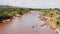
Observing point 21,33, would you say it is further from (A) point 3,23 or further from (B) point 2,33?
(A) point 3,23

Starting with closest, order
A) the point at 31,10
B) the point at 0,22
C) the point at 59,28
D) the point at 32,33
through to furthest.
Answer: the point at 32,33 → the point at 59,28 → the point at 0,22 → the point at 31,10

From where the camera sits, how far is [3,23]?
45.5ft

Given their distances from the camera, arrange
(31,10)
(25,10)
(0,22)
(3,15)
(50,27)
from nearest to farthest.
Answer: (50,27) → (0,22) → (3,15) → (25,10) → (31,10)

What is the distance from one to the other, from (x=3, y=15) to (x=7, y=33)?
422 centimetres

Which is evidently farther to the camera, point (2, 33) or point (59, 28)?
point (59, 28)

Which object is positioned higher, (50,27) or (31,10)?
(50,27)

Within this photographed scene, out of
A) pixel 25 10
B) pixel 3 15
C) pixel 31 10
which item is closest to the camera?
pixel 3 15

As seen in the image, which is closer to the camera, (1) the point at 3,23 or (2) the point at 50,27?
(2) the point at 50,27

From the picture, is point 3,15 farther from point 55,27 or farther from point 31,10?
point 31,10

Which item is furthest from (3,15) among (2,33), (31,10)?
(31,10)

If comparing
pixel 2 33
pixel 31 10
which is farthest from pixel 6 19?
pixel 31 10

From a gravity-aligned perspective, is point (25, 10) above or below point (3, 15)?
below

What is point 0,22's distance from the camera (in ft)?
45.3

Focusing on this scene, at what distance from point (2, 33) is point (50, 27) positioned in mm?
3787
